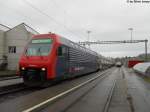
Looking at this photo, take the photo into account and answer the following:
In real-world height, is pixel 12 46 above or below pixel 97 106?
above

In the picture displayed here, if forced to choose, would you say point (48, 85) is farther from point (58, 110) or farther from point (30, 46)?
point (58, 110)

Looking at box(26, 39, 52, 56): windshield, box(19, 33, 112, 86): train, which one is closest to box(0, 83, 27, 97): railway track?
box(19, 33, 112, 86): train

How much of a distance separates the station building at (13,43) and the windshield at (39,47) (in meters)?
32.2

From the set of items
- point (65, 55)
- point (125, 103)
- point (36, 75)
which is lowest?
point (125, 103)

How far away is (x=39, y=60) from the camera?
54.5ft

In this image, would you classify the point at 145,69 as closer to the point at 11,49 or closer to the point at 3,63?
the point at 3,63

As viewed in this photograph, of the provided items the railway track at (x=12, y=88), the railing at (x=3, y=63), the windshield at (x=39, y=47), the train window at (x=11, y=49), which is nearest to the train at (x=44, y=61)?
the windshield at (x=39, y=47)

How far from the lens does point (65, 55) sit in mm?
19578

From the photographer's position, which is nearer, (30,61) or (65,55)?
(30,61)

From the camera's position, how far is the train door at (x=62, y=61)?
17.8 meters

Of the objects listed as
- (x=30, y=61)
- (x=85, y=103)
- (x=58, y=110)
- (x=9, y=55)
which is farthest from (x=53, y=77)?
(x=9, y=55)

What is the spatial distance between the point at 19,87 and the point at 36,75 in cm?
158

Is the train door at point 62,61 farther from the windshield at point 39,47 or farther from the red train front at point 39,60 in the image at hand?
the windshield at point 39,47

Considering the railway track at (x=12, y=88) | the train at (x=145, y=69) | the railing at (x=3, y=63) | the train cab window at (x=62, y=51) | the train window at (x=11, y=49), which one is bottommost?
the railway track at (x=12, y=88)
